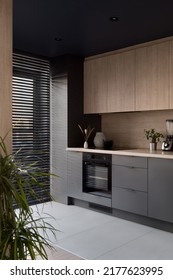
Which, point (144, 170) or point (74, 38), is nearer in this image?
point (144, 170)

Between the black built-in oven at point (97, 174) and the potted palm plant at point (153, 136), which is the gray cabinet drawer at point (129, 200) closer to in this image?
the black built-in oven at point (97, 174)

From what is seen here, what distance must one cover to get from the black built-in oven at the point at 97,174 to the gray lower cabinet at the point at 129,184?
0.45 ft

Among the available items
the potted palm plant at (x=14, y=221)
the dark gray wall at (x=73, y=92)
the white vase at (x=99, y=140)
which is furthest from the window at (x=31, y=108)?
the potted palm plant at (x=14, y=221)

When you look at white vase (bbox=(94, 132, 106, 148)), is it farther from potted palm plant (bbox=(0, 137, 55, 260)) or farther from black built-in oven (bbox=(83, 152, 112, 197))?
potted palm plant (bbox=(0, 137, 55, 260))

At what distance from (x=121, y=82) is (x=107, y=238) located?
2.27m

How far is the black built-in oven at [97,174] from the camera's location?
3830mm

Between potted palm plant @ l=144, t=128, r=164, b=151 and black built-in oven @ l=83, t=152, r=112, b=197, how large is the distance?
2.06 ft

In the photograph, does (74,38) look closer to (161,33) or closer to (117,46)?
(117,46)

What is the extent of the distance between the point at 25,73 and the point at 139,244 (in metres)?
3.03

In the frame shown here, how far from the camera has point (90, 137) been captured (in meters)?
4.64

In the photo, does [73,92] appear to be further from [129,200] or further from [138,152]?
[129,200]

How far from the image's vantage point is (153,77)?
3.69m

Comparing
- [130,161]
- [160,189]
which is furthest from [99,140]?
[160,189]

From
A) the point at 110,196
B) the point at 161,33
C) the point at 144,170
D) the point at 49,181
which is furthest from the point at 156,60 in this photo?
the point at 49,181
